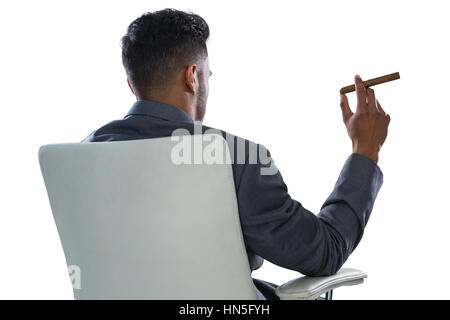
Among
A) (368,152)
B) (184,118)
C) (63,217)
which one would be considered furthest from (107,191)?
(368,152)

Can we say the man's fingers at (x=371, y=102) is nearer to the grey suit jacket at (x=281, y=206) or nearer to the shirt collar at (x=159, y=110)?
the grey suit jacket at (x=281, y=206)

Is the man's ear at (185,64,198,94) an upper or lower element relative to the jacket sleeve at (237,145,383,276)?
upper

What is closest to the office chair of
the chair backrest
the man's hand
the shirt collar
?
the chair backrest

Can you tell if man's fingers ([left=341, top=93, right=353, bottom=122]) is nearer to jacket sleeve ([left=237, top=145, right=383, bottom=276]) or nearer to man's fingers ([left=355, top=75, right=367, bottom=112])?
man's fingers ([left=355, top=75, right=367, bottom=112])

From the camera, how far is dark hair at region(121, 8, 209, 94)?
46.3 inches

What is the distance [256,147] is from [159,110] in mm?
238

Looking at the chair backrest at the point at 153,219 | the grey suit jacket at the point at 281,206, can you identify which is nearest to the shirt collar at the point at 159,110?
the grey suit jacket at the point at 281,206

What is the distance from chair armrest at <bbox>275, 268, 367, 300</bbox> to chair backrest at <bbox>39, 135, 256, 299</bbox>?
85 mm

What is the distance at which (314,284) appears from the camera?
41.8 inches

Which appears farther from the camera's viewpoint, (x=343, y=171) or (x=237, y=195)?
(x=343, y=171)

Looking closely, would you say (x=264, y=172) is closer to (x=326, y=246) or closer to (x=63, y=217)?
(x=326, y=246)

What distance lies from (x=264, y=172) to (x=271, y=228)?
0.34ft

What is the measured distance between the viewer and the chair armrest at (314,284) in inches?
40.9

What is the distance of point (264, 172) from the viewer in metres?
1.03
